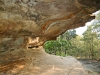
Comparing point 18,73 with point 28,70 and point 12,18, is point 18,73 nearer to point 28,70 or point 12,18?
point 28,70

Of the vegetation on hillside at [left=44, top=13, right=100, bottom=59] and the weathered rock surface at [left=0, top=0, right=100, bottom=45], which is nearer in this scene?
the weathered rock surface at [left=0, top=0, right=100, bottom=45]

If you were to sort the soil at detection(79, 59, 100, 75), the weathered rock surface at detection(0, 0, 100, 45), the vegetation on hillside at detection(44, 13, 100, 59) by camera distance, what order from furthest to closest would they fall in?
1. the vegetation on hillside at detection(44, 13, 100, 59)
2. the soil at detection(79, 59, 100, 75)
3. the weathered rock surface at detection(0, 0, 100, 45)

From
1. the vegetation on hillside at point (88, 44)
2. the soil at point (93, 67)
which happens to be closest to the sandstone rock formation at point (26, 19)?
the soil at point (93, 67)

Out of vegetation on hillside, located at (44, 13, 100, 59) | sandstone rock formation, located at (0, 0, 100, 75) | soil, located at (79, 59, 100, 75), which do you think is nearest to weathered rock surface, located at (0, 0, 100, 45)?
sandstone rock formation, located at (0, 0, 100, 75)

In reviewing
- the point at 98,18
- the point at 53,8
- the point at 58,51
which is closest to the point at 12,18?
the point at 53,8

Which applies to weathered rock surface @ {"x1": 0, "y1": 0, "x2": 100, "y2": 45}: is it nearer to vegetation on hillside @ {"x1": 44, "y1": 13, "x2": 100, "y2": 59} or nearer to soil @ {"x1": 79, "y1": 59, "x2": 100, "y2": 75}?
soil @ {"x1": 79, "y1": 59, "x2": 100, "y2": 75}

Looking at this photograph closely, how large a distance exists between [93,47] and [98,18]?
7.52m

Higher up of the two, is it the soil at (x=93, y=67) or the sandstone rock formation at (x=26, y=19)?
the sandstone rock formation at (x=26, y=19)

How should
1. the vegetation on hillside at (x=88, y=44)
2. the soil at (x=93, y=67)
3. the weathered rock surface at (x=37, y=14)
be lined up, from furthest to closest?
the vegetation on hillside at (x=88, y=44), the soil at (x=93, y=67), the weathered rock surface at (x=37, y=14)

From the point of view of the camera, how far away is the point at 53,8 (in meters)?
6.96

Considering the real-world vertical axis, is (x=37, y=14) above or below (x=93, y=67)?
above

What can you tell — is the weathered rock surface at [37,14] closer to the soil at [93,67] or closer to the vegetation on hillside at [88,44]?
the soil at [93,67]

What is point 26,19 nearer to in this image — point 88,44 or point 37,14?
point 37,14

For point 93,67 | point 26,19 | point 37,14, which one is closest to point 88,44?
point 93,67
